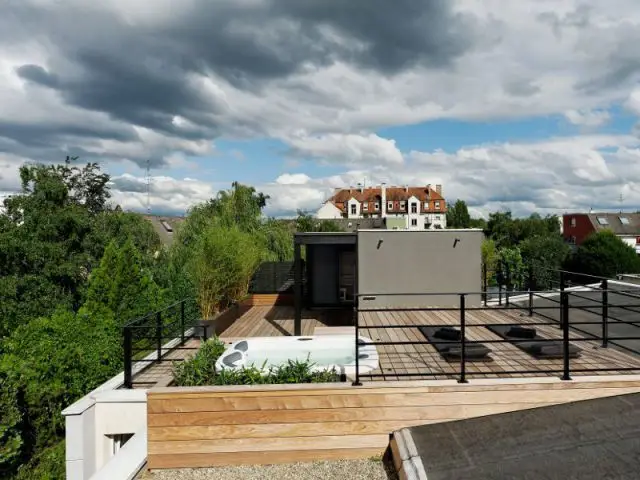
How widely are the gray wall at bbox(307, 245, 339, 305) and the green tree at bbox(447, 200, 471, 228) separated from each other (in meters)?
48.8

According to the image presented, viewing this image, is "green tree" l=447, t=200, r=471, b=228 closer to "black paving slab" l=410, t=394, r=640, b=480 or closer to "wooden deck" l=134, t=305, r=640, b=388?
"wooden deck" l=134, t=305, r=640, b=388

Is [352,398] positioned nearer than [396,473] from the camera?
No

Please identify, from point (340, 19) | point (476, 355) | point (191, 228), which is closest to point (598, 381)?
point (476, 355)

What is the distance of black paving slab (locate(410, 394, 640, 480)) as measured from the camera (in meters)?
3.10

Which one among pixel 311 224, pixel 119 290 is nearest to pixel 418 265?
pixel 119 290

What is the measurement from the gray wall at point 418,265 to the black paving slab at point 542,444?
4.80 meters

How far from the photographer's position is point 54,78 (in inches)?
570

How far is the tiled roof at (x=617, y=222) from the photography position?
42906 mm

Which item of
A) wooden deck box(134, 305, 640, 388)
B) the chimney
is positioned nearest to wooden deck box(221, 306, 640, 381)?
wooden deck box(134, 305, 640, 388)

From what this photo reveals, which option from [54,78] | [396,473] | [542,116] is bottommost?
[396,473]

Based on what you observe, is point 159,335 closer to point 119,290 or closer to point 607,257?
point 119,290

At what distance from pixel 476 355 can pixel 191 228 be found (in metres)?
17.6

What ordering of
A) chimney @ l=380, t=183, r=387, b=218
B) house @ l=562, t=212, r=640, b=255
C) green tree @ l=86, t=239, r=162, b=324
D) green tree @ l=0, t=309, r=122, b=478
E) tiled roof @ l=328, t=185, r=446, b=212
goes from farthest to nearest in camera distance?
tiled roof @ l=328, t=185, r=446, b=212
chimney @ l=380, t=183, r=387, b=218
house @ l=562, t=212, r=640, b=255
green tree @ l=86, t=239, r=162, b=324
green tree @ l=0, t=309, r=122, b=478

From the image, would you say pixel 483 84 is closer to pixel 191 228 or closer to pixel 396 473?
pixel 396 473
